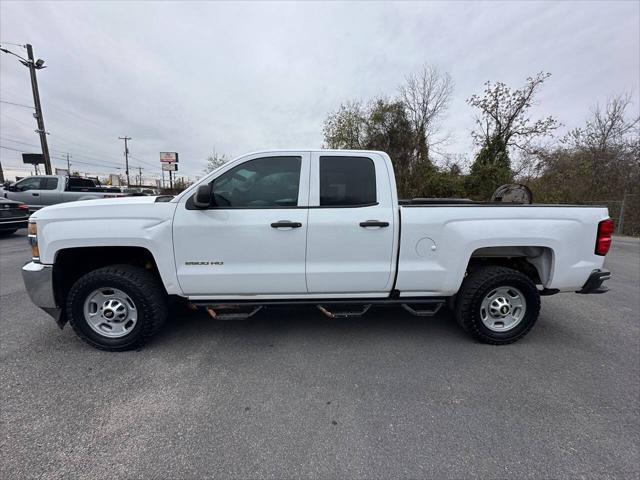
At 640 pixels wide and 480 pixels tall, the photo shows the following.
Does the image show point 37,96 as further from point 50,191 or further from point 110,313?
point 110,313

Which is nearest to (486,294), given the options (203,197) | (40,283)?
(203,197)

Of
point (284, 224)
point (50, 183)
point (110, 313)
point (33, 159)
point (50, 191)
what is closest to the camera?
point (284, 224)

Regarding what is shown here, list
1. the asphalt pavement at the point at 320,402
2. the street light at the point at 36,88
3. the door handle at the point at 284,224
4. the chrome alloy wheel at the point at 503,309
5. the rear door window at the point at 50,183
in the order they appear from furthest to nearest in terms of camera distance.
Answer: the street light at the point at 36,88
the rear door window at the point at 50,183
the chrome alloy wheel at the point at 503,309
the door handle at the point at 284,224
the asphalt pavement at the point at 320,402

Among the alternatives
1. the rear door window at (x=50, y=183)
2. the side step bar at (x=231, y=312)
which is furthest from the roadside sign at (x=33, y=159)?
the side step bar at (x=231, y=312)

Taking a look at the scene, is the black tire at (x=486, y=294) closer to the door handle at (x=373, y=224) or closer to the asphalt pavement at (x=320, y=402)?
the asphalt pavement at (x=320, y=402)

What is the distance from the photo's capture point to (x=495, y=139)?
19.0 meters

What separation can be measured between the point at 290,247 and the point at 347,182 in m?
0.91

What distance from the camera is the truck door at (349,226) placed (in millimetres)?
2855

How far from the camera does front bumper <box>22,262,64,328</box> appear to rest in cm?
282

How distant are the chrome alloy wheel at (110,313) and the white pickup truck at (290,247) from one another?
0.01m

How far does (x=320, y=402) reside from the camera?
7.52ft

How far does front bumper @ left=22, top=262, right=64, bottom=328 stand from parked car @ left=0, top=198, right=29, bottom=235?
348 inches

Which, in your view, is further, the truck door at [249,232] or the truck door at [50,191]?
the truck door at [50,191]

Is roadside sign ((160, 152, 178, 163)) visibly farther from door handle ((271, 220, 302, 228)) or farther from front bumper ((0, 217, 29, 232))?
door handle ((271, 220, 302, 228))
